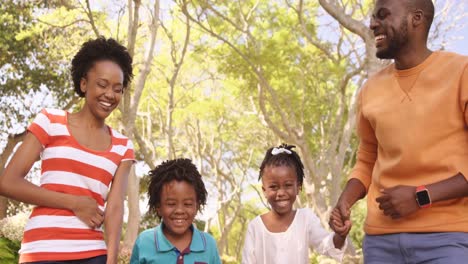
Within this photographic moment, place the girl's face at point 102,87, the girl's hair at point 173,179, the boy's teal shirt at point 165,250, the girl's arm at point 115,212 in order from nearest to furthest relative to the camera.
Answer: the girl's arm at point 115,212, the girl's face at point 102,87, the boy's teal shirt at point 165,250, the girl's hair at point 173,179

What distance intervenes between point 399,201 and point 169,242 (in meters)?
1.62

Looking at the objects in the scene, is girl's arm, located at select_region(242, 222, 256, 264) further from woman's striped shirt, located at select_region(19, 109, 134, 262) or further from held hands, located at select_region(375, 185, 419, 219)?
held hands, located at select_region(375, 185, 419, 219)

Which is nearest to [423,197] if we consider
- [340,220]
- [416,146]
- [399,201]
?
[399,201]

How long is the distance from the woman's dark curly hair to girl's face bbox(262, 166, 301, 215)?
124cm

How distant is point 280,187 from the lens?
439 centimetres

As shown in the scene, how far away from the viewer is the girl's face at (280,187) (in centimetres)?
433

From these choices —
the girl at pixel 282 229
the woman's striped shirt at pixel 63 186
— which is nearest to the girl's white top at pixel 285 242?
the girl at pixel 282 229

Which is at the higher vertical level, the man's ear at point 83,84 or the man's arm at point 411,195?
the man's ear at point 83,84

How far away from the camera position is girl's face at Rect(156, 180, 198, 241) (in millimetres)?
3963

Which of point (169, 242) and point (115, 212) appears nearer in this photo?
point (115, 212)

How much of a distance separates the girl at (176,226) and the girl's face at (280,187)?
46 centimetres

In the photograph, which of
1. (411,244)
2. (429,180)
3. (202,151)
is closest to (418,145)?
(429,180)

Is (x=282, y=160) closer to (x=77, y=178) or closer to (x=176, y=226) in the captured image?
(x=176, y=226)

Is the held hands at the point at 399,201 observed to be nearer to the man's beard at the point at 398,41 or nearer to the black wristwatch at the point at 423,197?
the black wristwatch at the point at 423,197
